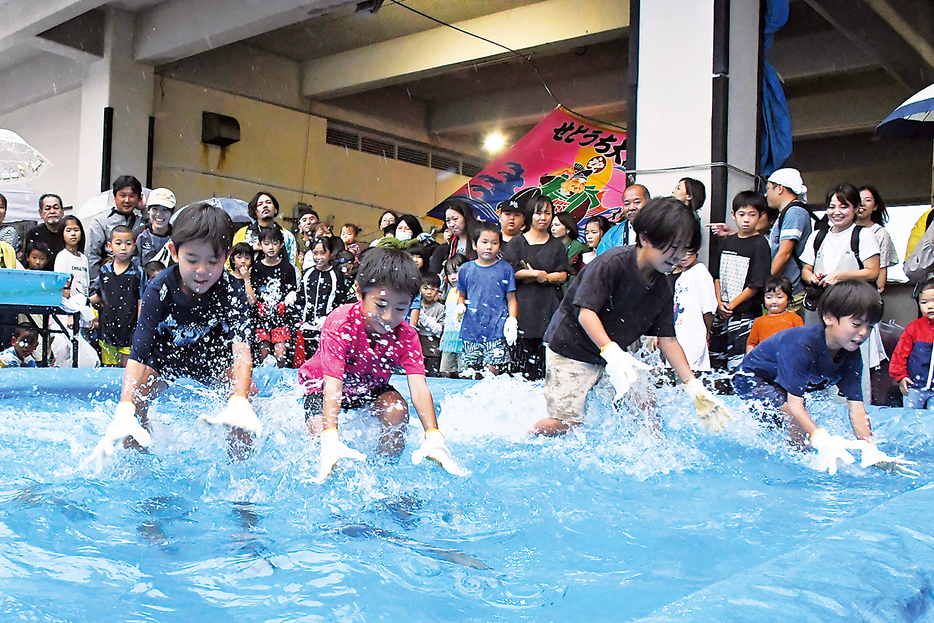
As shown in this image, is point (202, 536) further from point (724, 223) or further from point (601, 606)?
point (724, 223)

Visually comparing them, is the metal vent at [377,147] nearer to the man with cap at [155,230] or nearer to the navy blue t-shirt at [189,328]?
the man with cap at [155,230]

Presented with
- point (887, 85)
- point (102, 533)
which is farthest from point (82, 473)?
point (887, 85)

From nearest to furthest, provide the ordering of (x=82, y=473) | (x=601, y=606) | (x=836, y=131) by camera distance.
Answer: (x=601, y=606) < (x=82, y=473) < (x=836, y=131)

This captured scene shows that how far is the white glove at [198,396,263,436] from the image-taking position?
284cm

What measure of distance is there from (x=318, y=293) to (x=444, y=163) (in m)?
9.87

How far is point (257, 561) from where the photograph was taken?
7.25 feet

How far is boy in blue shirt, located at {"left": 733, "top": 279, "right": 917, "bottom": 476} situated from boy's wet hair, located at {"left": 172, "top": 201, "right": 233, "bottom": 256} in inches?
98.7

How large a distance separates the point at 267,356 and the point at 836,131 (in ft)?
34.4

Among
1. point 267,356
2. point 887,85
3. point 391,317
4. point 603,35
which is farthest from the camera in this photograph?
point 887,85

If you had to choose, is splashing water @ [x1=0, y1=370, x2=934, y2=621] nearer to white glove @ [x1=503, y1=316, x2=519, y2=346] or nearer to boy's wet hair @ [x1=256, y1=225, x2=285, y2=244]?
white glove @ [x1=503, y1=316, x2=519, y2=346]

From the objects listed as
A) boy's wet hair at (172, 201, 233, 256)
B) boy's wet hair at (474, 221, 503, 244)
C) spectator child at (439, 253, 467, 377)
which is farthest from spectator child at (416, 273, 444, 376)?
boy's wet hair at (172, 201, 233, 256)

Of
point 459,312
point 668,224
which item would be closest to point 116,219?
point 459,312

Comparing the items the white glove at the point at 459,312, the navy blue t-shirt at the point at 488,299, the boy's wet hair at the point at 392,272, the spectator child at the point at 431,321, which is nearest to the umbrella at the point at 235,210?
the spectator child at the point at 431,321

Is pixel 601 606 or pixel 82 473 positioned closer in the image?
pixel 601 606
